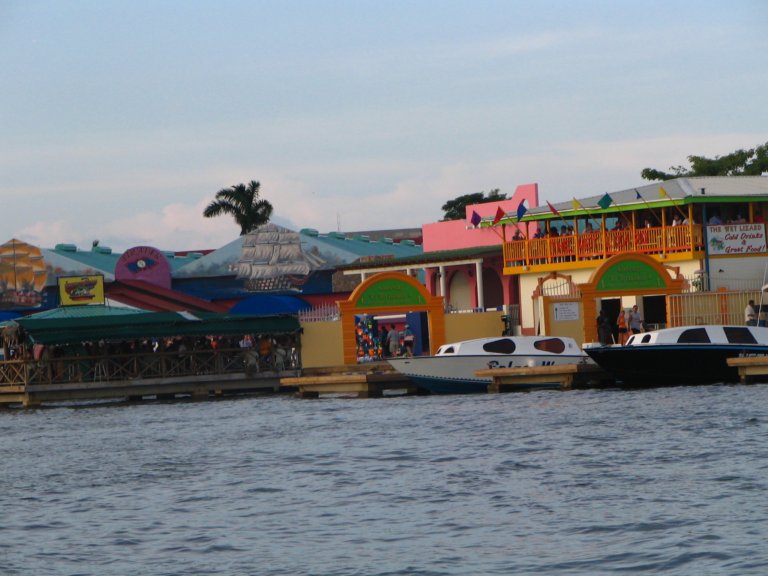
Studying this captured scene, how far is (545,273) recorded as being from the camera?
2044 inches

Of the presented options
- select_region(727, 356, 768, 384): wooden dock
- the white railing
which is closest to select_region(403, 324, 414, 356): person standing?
the white railing

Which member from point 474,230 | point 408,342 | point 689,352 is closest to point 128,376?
point 408,342

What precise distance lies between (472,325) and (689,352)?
1156 centimetres

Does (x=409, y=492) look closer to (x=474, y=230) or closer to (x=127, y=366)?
(x=127, y=366)

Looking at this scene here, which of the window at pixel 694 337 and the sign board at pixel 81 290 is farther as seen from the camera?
the sign board at pixel 81 290

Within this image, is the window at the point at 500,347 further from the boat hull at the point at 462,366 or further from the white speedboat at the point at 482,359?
the boat hull at the point at 462,366

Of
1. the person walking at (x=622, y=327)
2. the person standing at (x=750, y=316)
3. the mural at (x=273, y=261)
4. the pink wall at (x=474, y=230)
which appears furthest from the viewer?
the mural at (x=273, y=261)

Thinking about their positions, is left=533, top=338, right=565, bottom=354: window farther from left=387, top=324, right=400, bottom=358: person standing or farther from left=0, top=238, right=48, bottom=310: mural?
left=0, top=238, right=48, bottom=310: mural

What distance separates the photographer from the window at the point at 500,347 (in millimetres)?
41000

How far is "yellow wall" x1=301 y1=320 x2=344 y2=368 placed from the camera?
1855 inches

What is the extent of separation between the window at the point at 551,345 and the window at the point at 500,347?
0.70 m

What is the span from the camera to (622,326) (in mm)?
45594

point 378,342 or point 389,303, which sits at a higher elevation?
point 389,303

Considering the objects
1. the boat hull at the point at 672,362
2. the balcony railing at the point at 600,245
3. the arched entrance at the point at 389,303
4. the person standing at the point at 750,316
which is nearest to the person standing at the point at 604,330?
the person standing at the point at 750,316
